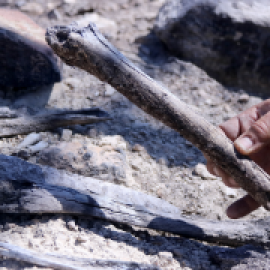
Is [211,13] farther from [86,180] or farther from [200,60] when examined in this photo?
[86,180]

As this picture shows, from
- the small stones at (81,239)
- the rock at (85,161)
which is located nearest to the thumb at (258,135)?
the rock at (85,161)

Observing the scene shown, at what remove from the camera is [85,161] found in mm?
1755

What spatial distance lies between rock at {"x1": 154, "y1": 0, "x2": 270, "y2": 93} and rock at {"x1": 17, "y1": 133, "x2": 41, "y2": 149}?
67.8 inches

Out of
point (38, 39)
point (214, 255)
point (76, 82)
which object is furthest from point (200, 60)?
point (214, 255)

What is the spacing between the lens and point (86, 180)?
159cm

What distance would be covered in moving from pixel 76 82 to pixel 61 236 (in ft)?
4.94

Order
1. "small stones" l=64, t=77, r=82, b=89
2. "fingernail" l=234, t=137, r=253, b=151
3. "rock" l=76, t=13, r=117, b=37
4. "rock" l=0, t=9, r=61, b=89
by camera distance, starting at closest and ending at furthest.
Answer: "fingernail" l=234, t=137, r=253, b=151, "rock" l=0, t=9, r=61, b=89, "small stones" l=64, t=77, r=82, b=89, "rock" l=76, t=13, r=117, b=37

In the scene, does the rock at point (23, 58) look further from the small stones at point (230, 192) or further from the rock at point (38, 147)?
the small stones at point (230, 192)

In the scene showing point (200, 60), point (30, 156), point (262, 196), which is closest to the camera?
point (262, 196)

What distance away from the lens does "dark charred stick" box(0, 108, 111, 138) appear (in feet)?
6.41

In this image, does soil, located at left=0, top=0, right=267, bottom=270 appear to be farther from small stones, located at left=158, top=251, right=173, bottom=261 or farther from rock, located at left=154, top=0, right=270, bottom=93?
rock, located at left=154, top=0, right=270, bottom=93

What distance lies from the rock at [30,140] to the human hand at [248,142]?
111 cm

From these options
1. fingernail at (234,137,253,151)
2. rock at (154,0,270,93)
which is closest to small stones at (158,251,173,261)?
fingernail at (234,137,253,151)

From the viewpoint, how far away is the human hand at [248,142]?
140cm
